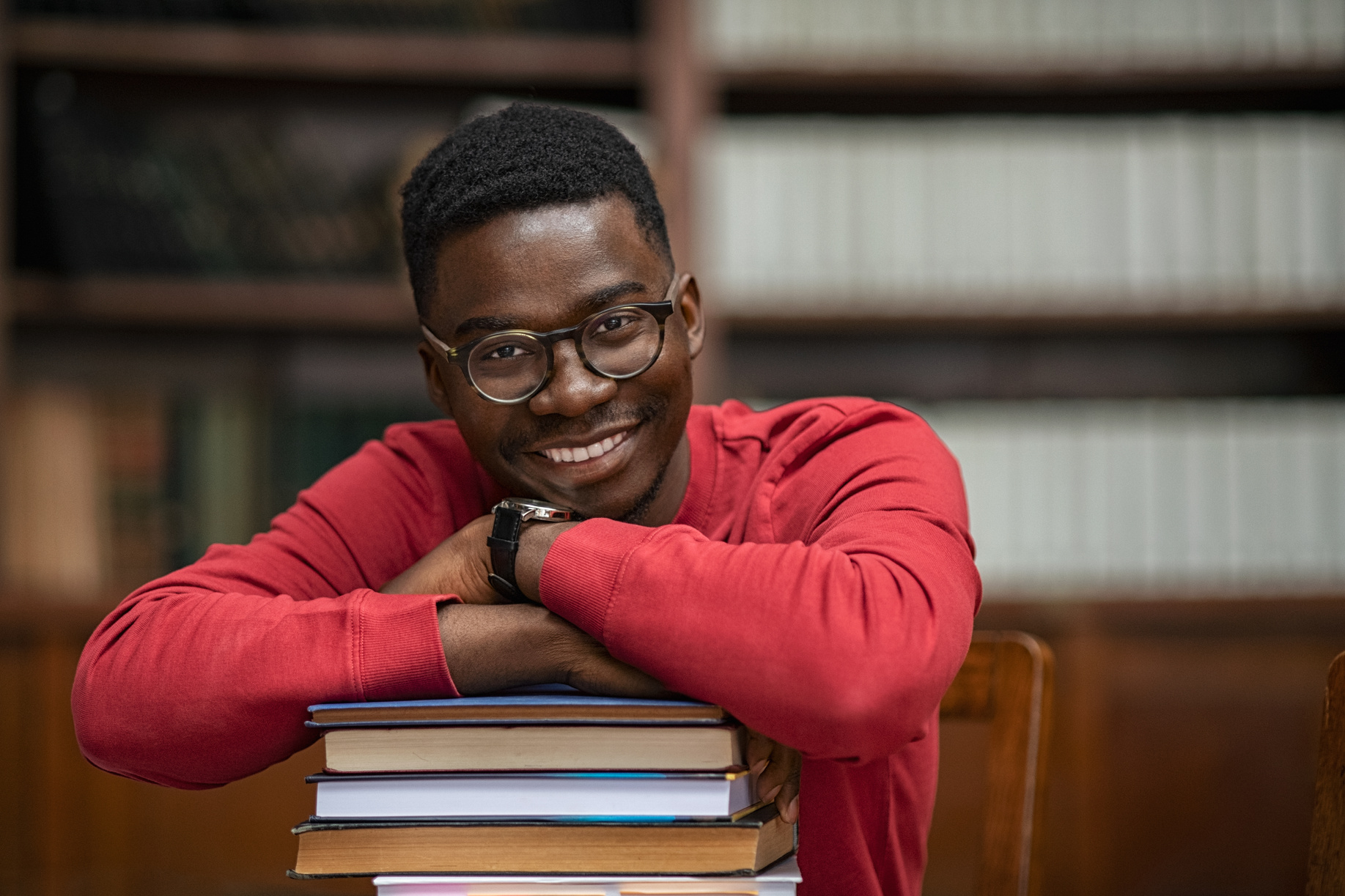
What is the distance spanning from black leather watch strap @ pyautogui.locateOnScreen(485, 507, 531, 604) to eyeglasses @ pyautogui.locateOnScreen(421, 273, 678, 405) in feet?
0.34

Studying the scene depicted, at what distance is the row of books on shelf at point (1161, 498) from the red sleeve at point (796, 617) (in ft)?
4.39

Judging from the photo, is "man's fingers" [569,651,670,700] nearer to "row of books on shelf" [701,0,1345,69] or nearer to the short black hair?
the short black hair

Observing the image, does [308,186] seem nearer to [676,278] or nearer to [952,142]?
[952,142]

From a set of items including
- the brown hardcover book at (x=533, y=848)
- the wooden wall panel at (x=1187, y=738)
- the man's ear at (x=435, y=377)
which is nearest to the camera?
the brown hardcover book at (x=533, y=848)

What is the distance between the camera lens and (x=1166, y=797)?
1964 millimetres

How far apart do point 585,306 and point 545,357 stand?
0.05 meters

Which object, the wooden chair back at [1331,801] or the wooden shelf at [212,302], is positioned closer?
the wooden chair back at [1331,801]

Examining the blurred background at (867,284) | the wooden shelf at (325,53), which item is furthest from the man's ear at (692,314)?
the wooden shelf at (325,53)

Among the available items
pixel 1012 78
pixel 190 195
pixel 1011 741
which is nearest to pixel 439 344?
pixel 1011 741

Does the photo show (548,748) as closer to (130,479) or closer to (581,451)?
(581,451)

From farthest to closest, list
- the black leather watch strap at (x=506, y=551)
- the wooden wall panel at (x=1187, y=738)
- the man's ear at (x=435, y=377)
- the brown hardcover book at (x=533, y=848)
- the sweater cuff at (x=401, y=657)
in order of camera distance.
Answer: the wooden wall panel at (x=1187, y=738), the man's ear at (x=435, y=377), the black leather watch strap at (x=506, y=551), the sweater cuff at (x=401, y=657), the brown hardcover book at (x=533, y=848)

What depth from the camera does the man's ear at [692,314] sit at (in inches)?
39.8

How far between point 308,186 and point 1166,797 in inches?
75.9

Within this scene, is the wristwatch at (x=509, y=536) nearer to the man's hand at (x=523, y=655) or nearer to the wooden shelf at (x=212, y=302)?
the man's hand at (x=523, y=655)
